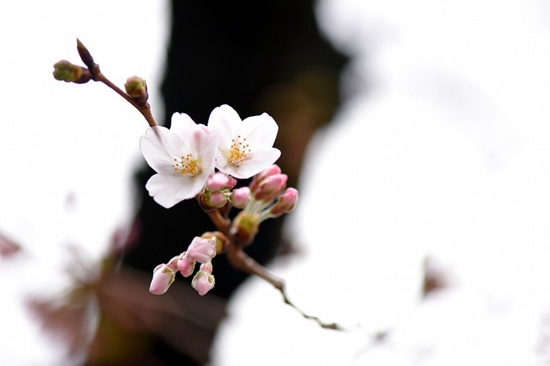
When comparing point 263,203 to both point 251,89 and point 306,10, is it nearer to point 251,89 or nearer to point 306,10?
point 251,89

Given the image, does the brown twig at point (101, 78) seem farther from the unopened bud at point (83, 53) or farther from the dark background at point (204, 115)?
the dark background at point (204, 115)

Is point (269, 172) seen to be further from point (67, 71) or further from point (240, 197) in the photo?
point (67, 71)

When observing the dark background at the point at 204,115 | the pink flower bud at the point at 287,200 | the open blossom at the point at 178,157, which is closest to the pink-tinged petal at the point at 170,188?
the open blossom at the point at 178,157

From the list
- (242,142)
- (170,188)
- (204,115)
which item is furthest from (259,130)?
(204,115)

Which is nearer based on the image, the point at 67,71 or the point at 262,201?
the point at 67,71

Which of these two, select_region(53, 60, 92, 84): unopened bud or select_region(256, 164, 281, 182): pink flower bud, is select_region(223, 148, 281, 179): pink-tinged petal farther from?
select_region(53, 60, 92, 84): unopened bud
